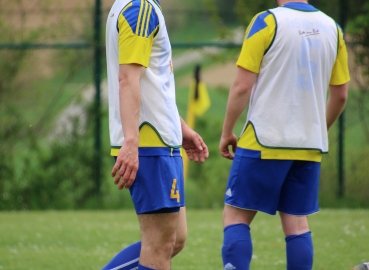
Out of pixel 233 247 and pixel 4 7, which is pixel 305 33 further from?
pixel 4 7

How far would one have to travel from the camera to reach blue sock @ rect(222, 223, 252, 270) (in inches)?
148

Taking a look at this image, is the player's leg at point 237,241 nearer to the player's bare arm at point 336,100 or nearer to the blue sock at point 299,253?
the blue sock at point 299,253

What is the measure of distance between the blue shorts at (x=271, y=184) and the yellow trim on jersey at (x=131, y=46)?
105 centimetres

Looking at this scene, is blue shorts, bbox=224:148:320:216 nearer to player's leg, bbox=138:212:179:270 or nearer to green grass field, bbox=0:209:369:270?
player's leg, bbox=138:212:179:270

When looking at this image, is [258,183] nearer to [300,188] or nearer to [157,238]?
[300,188]

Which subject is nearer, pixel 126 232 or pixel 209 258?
pixel 209 258

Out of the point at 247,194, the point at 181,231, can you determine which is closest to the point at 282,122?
the point at 247,194

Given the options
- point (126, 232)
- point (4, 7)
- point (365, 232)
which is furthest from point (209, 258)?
point (4, 7)

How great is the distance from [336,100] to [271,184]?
2.53 feet

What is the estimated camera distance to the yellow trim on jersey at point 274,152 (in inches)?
149

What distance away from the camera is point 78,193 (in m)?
8.90

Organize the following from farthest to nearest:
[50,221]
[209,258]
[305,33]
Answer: [50,221] → [209,258] → [305,33]

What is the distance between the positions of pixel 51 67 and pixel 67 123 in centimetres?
86

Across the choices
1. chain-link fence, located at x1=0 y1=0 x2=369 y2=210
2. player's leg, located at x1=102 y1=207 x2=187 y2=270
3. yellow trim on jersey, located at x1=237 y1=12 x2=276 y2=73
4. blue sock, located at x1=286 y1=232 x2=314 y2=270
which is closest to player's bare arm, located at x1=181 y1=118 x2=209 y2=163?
player's leg, located at x1=102 y1=207 x2=187 y2=270
